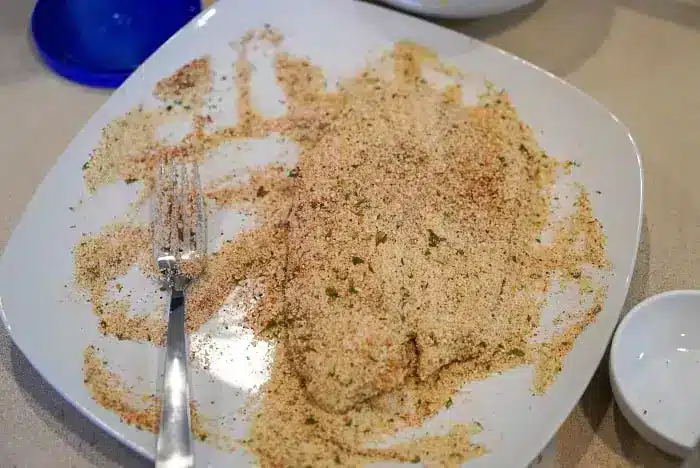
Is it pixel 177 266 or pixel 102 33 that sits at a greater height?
pixel 102 33

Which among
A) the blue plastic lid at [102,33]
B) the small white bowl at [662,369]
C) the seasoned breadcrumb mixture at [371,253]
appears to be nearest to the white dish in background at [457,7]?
the seasoned breadcrumb mixture at [371,253]

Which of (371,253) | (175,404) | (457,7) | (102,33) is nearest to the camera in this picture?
(175,404)

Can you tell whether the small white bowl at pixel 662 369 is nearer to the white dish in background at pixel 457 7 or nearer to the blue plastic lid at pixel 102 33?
the white dish in background at pixel 457 7

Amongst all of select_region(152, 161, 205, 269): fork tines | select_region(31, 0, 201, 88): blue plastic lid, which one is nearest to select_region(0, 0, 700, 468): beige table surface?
select_region(31, 0, 201, 88): blue plastic lid

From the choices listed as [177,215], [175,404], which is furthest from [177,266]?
[175,404]

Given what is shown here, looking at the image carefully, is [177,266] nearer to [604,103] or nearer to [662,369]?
[662,369]

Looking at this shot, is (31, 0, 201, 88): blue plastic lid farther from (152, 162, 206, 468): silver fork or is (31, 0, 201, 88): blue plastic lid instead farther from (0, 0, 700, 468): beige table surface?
(152, 162, 206, 468): silver fork
